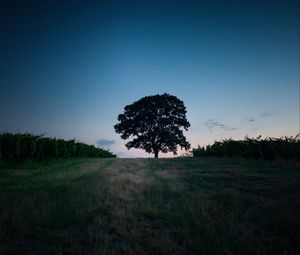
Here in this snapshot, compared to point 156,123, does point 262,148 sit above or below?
below

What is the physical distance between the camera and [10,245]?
13.6 ft

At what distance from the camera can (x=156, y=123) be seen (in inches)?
2052

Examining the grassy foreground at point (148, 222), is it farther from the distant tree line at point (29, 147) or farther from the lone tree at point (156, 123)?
the lone tree at point (156, 123)

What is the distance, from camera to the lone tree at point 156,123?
5125 cm

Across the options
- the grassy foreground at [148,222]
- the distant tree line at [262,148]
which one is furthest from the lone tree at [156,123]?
the grassy foreground at [148,222]

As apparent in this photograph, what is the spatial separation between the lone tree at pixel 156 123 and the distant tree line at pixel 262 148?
20443 millimetres

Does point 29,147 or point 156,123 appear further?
point 156,123

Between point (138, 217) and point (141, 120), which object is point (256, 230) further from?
point (141, 120)

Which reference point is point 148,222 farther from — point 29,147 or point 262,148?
point 262,148

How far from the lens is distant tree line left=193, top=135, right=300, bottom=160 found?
19.0 metres

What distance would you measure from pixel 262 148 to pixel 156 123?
31.6 meters

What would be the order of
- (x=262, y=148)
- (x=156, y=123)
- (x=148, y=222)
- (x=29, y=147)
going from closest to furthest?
(x=148, y=222) → (x=29, y=147) → (x=262, y=148) → (x=156, y=123)

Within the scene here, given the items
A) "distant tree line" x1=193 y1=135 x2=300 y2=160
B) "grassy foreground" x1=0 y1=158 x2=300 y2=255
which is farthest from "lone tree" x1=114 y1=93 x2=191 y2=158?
"grassy foreground" x1=0 y1=158 x2=300 y2=255

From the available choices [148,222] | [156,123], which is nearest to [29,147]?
[148,222]
